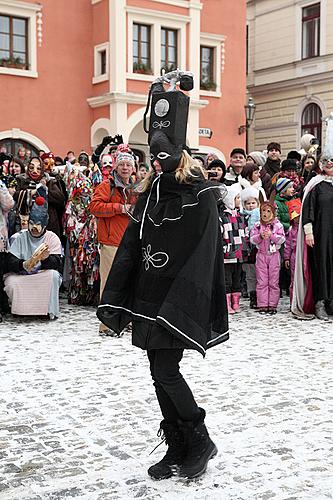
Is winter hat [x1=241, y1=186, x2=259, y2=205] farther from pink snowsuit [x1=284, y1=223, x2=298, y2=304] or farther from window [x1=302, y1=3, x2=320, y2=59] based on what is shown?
window [x1=302, y1=3, x2=320, y2=59]

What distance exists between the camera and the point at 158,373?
3.75 m

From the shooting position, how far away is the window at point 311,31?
2759cm

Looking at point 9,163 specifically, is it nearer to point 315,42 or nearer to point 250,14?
point 315,42

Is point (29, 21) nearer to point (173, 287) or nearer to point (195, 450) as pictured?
point (173, 287)

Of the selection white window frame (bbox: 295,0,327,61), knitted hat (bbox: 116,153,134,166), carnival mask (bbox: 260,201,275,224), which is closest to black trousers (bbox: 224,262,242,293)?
carnival mask (bbox: 260,201,275,224)

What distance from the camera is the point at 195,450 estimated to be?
388 centimetres

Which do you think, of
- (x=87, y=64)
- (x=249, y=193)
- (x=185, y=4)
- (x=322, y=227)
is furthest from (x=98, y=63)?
(x=322, y=227)

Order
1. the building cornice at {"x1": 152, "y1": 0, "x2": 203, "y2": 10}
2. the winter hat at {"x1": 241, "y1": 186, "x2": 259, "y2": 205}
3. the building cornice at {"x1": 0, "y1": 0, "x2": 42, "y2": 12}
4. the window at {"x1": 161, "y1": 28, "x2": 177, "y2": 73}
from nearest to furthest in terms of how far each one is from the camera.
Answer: the winter hat at {"x1": 241, "y1": 186, "x2": 259, "y2": 205} → the building cornice at {"x1": 0, "y1": 0, "x2": 42, "y2": 12} → the building cornice at {"x1": 152, "y1": 0, "x2": 203, "y2": 10} → the window at {"x1": 161, "y1": 28, "x2": 177, "y2": 73}

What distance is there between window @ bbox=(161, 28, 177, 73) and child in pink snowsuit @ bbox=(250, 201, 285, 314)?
13.7m

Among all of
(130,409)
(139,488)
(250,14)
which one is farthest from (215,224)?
(250,14)

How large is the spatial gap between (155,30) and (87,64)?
7.46 ft

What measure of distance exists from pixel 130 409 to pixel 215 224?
179 cm

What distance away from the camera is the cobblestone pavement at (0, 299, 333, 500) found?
378 centimetres

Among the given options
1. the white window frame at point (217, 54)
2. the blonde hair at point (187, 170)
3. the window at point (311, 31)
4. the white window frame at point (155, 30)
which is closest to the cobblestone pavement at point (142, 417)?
the blonde hair at point (187, 170)
